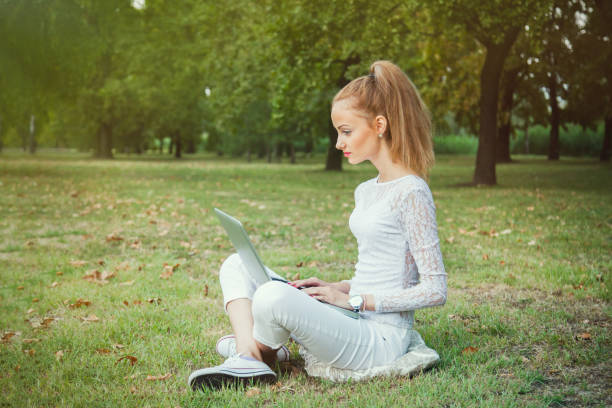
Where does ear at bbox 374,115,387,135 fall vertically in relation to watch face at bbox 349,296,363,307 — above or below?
above

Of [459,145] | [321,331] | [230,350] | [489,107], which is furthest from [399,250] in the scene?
[459,145]

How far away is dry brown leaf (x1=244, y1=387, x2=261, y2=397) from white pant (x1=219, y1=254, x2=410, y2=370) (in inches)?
9.0

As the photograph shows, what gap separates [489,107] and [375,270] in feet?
46.7

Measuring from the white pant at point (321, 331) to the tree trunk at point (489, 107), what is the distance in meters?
14.0

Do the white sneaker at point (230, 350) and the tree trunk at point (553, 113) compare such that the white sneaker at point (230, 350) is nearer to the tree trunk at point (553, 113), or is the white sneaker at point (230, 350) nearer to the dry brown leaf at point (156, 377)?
the dry brown leaf at point (156, 377)

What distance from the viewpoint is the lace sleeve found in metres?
2.61

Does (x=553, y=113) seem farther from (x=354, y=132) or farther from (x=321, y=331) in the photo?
(x=321, y=331)

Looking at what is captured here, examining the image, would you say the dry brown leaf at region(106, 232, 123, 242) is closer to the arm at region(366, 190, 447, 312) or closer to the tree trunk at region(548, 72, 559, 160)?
the arm at region(366, 190, 447, 312)

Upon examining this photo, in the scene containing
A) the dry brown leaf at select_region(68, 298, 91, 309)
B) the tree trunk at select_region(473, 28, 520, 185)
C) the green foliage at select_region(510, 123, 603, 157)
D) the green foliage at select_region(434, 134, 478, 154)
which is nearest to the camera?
the dry brown leaf at select_region(68, 298, 91, 309)

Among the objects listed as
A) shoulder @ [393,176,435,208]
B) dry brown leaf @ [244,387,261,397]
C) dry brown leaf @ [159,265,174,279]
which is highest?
shoulder @ [393,176,435,208]

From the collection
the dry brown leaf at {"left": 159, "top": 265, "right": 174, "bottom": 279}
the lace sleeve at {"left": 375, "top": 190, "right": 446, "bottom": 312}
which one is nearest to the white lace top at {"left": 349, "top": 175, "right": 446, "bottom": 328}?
the lace sleeve at {"left": 375, "top": 190, "right": 446, "bottom": 312}

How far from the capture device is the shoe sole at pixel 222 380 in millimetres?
2770

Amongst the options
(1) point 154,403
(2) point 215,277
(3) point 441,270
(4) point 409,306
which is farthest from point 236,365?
(2) point 215,277

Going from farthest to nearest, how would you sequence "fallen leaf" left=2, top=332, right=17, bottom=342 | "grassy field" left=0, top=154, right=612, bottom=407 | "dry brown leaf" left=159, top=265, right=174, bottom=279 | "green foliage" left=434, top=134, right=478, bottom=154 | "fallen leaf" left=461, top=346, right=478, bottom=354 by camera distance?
"green foliage" left=434, top=134, right=478, bottom=154 → "dry brown leaf" left=159, top=265, right=174, bottom=279 → "fallen leaf" left=2, top=332, right=17, bottom=342 → "fallen leaf" left=461, top=346, right=478, bottom=354 → "grassy field" left=0, top=154, right=612, bottom=407
